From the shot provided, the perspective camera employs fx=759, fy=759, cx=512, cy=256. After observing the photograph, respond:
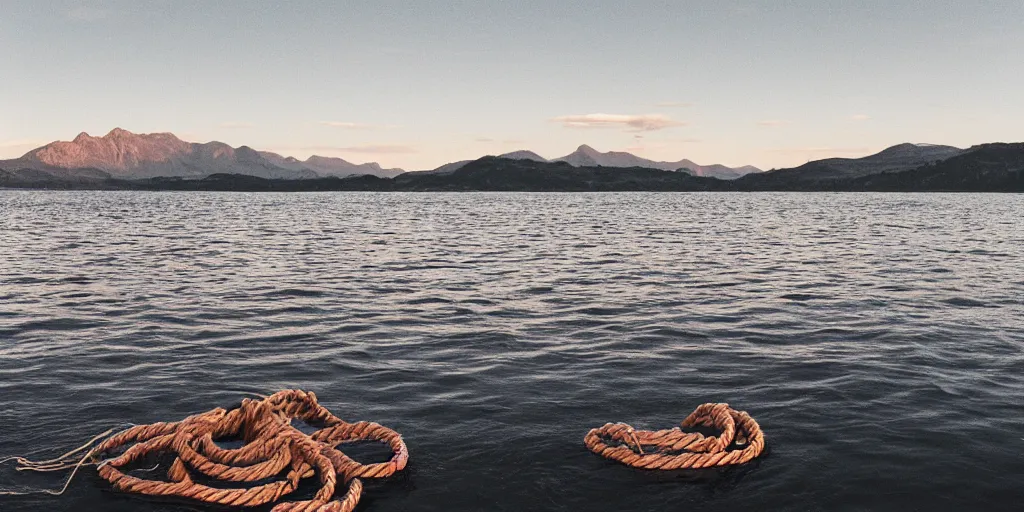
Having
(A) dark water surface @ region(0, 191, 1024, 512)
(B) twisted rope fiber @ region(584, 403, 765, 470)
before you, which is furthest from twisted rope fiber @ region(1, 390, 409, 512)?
(B) twisted rope fiber @ region(584, 403, 765, 470)

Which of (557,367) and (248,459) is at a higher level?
(248,459)

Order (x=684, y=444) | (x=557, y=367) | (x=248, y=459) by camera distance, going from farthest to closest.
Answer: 1. (x=557, y=367)
2. (x=684, y=444)
3. (x=248, y=459)

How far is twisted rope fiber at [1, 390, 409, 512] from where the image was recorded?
10758 mm

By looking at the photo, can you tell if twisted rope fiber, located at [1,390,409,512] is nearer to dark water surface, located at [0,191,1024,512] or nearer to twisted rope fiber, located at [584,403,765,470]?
dark water surface, located at [0,191,1024,512]

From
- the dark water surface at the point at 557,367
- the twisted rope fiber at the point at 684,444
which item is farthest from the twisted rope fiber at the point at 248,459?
the twisted rope fiber at the point at 684,444

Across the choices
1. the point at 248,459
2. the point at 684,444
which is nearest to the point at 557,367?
the point at 684,444

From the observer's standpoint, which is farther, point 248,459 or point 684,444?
point 684,444

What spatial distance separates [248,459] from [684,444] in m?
7.01

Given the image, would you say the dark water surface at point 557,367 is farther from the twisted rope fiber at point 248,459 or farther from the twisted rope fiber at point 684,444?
the twisted rope fiber at point 248,459

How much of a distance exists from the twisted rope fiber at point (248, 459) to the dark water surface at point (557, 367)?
0.35m

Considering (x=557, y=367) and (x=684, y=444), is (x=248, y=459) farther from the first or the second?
(x=557, y=367)

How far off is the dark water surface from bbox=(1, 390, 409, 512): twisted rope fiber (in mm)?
348

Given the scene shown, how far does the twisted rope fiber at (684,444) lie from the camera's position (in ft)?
40.1

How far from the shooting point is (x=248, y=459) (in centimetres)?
1195
